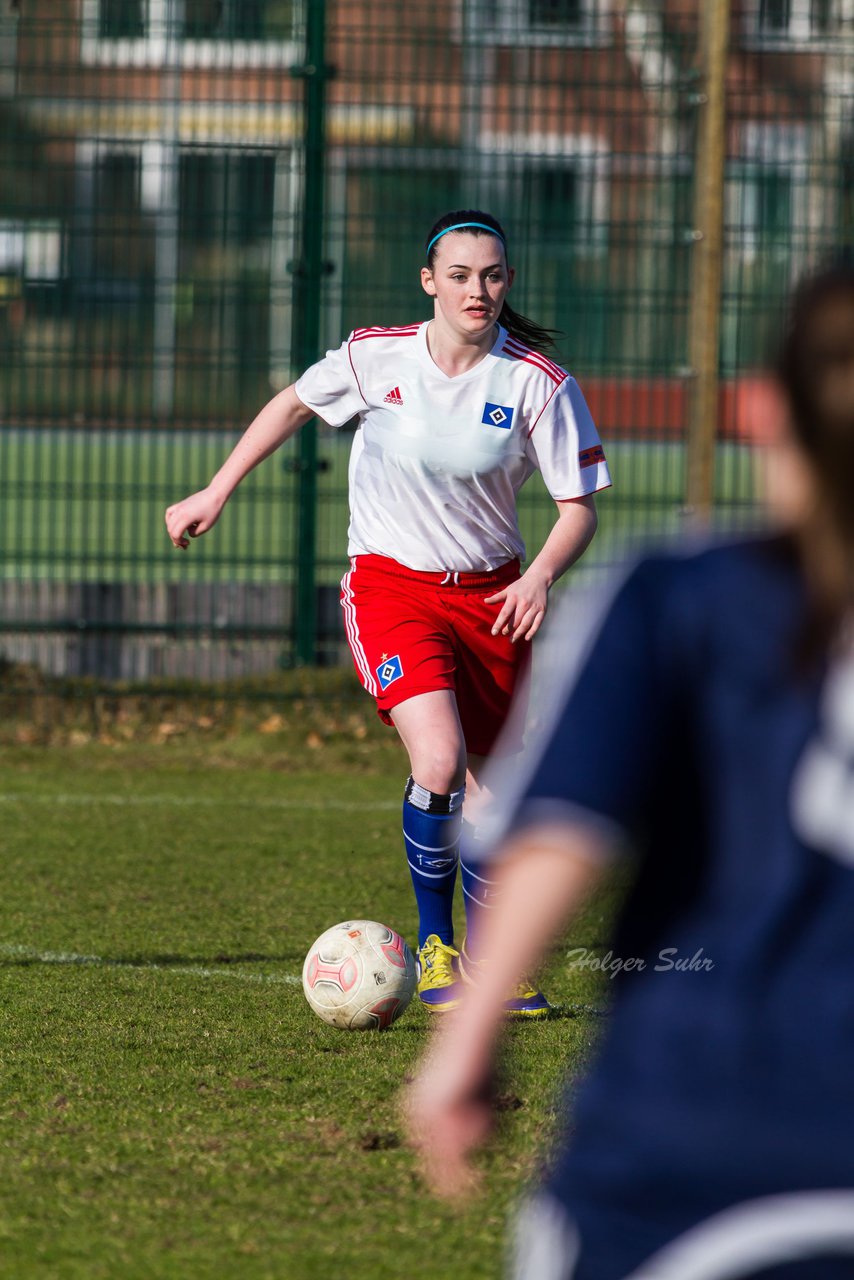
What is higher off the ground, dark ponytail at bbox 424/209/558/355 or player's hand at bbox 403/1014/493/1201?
dark ponytail at bbox 424/209/558/355

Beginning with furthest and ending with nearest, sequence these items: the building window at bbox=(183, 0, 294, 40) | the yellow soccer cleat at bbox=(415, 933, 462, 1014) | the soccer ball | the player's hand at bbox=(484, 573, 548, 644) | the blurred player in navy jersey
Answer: the building window at bbox=(183, 0, 294, 40)
the yellow soccer cleat at bbox=(415, 933, 462, 1014)
the player's hand at bbox=(484, 573, 548, 644)
the soccer ball
the blurred player in navy jersey

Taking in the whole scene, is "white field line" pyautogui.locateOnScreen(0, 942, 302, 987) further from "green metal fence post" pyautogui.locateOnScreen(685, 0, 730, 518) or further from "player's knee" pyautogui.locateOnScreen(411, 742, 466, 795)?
"green metal fence post" pyautogui.locateOnScreen(685, 0, 730, 518)

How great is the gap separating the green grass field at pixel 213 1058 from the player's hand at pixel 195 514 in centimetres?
125

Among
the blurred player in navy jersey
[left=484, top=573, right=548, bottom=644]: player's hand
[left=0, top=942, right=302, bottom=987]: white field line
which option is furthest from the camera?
[left=0, top=942, right=302, bottom=987]: white field line

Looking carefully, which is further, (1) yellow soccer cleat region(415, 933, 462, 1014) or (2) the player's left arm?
(1) yellow soccer cleat region(415, 933, 462, 1014)

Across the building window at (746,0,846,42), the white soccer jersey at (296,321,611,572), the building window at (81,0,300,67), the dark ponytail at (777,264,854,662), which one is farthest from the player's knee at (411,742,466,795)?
the building window at (746,0,846,42)

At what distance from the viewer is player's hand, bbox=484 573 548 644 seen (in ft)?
16.1

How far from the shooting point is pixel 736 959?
65.5 inches

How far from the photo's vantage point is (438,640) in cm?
512

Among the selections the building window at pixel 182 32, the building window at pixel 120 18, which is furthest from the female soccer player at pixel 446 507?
the building window at pixel 120 18

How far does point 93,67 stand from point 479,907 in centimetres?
584

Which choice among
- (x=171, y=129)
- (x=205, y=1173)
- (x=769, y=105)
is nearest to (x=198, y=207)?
(x=171, y=129)

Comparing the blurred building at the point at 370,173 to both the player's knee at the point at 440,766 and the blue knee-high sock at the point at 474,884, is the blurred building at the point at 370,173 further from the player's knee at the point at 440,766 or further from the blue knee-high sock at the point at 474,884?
the player's knee at the point at 440,766

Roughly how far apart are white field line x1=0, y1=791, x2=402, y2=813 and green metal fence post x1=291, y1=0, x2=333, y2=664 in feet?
4.67
